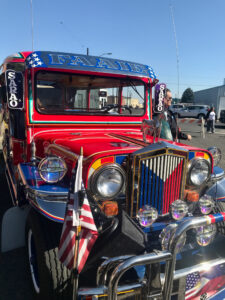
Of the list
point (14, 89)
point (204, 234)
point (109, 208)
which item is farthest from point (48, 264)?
point (14, 89)

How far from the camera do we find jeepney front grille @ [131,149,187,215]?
2088 mm

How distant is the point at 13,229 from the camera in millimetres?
2387

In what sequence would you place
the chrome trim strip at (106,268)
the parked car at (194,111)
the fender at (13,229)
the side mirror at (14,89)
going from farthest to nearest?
the parked car at (194,111) → the side mirror at (14,89) → the fender at (13,229) → the chrome trim strip at (106,268)

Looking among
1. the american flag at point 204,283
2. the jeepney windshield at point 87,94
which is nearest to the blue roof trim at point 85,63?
the jeepney windshield at point 87,94

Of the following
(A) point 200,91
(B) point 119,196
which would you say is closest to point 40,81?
(B) point 119,196

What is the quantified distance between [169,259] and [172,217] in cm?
59

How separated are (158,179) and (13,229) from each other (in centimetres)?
144

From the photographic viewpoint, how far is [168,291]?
1.62 meters

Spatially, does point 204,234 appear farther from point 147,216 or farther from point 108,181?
point 108,181

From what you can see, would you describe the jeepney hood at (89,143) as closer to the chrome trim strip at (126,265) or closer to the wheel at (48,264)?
the wheel at (48,264)

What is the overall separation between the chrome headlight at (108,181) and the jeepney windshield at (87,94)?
131 cm

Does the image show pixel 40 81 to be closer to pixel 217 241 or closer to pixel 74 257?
pixel 74 257

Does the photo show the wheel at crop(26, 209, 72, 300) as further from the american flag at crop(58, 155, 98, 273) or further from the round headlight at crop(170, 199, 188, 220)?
the round headlight at crop(170, 199, 188, 220)

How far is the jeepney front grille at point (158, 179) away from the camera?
2088 mm
